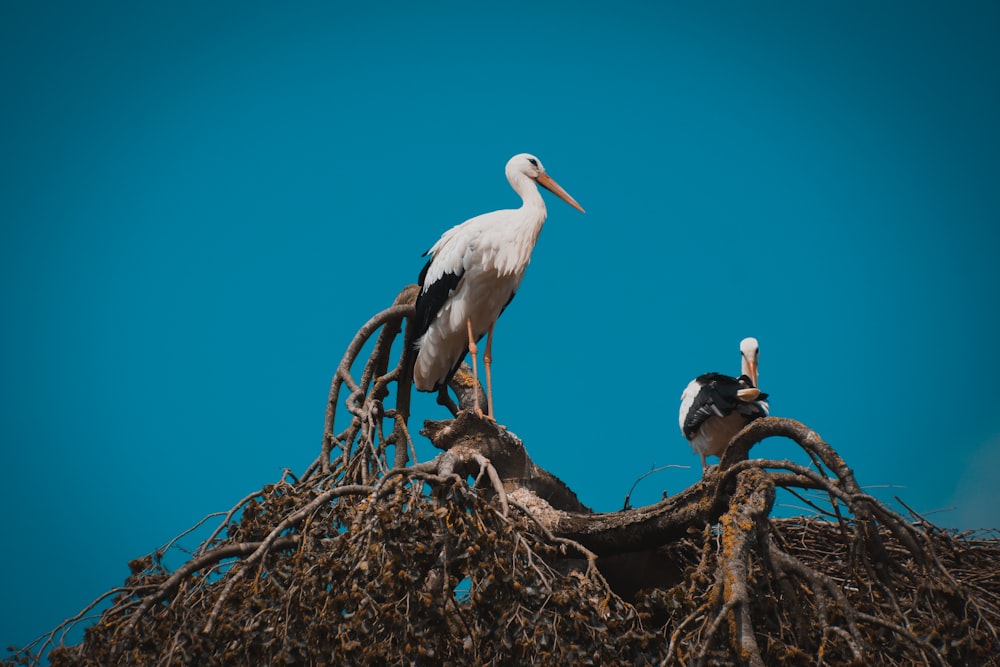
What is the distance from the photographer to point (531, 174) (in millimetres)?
7340

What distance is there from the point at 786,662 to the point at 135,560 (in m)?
2.41

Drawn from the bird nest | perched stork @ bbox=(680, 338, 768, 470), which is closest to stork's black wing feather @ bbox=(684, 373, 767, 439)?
perched stork @ bbox=(680, 338, 768, 470)

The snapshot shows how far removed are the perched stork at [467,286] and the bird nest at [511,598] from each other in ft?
8.82

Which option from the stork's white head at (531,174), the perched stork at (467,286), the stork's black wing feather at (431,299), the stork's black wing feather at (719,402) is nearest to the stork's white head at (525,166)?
the stork's white head at (531,174)

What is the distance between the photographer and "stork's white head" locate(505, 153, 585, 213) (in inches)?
283

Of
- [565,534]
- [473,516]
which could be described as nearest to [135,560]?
[473,516]

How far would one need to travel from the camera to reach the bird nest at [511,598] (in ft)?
9.79

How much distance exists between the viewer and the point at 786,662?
9.75 ft

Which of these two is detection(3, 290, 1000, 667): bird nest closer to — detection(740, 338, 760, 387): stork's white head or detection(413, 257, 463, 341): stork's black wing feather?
detection(413, 257, 463, 341): stork's black wing feather

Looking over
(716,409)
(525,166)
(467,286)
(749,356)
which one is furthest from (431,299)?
(749,356)

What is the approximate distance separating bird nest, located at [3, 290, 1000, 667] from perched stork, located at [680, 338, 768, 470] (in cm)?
306

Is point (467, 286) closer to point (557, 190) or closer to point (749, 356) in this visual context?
point (557, 190)

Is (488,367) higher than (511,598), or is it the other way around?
(488,367)

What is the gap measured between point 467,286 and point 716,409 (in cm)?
204
